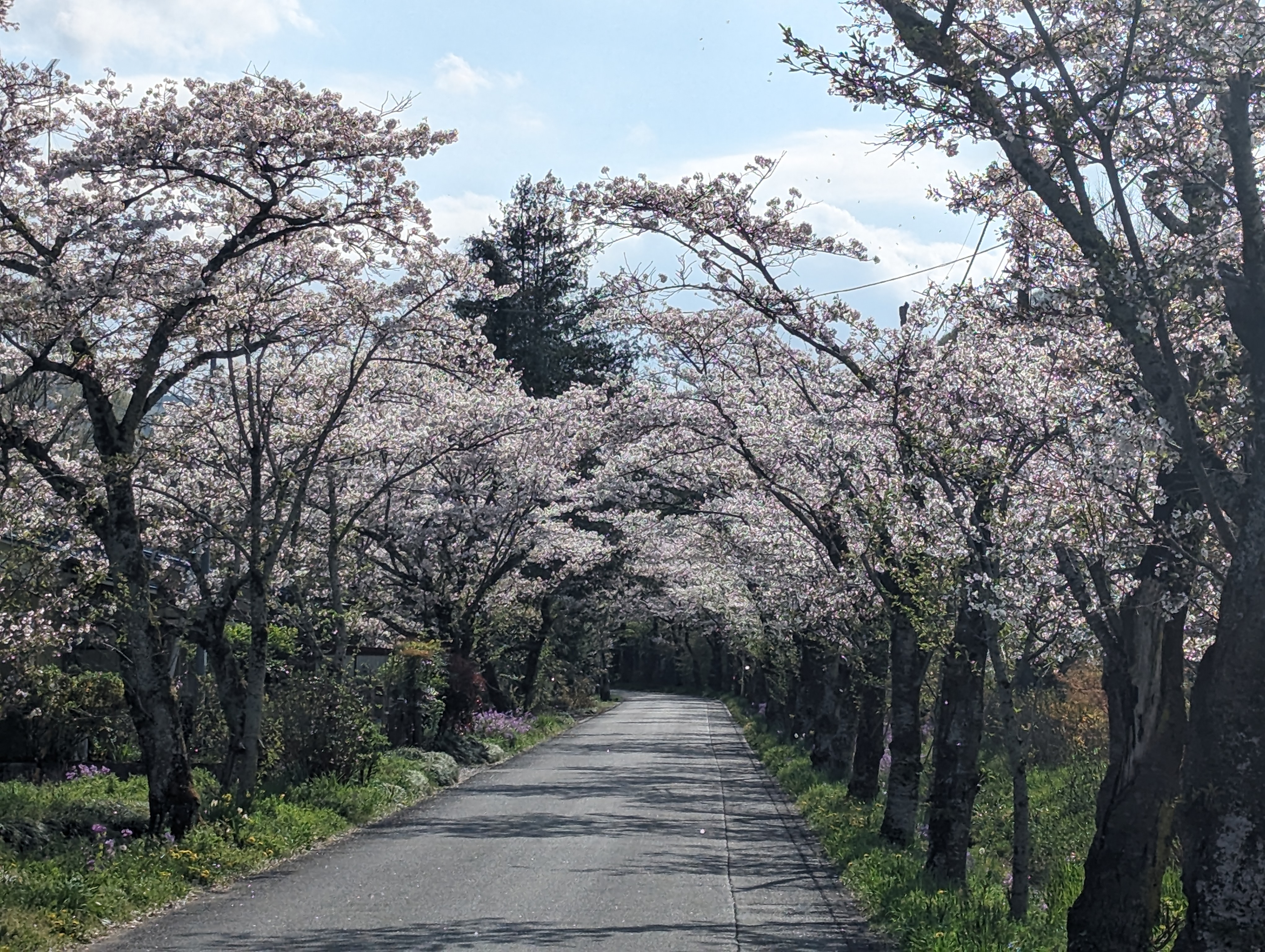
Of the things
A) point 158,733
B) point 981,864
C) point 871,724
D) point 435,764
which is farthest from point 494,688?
point 158,733

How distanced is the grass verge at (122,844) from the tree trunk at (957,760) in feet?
22.1

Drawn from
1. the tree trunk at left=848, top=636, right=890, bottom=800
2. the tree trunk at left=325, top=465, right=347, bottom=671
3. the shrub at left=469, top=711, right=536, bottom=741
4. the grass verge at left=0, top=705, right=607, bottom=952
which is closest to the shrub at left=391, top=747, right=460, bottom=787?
the grass verge at left=0, top=705, right=607, bottom=952

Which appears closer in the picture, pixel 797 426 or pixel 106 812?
pixel 106 812

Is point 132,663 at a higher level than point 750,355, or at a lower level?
lower

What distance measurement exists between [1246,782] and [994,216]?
4.57 metres

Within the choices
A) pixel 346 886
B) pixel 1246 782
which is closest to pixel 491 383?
pixel 346 886

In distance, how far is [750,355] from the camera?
18938 millimetres

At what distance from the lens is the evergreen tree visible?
140 ft

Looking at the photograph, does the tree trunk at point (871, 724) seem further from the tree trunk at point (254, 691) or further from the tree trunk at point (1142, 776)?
the tree trunk at point (1142, 776)

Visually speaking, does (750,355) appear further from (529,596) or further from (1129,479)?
(529,596)

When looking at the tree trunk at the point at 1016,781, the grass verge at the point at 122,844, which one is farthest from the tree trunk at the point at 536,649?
the tree trunk at the point at 1016,781

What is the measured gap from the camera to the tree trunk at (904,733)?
51.3 feet

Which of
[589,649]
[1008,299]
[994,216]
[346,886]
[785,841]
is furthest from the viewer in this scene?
Result: [589,649]

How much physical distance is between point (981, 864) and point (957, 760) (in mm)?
4728
